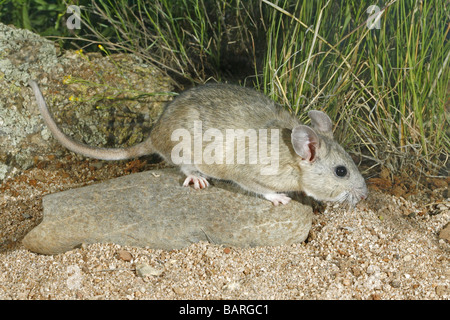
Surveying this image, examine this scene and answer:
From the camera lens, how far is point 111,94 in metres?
5.04

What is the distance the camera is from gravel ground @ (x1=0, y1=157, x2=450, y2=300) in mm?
3229

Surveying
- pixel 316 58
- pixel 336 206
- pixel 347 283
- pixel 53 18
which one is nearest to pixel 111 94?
pixel 53 18

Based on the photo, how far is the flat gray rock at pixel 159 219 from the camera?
12.0 feet

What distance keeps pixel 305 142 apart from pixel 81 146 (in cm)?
185

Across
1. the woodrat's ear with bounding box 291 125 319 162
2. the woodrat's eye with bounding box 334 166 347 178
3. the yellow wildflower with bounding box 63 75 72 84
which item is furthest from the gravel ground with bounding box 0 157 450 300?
the yellow wildflower with bounding box 63 75 72 84

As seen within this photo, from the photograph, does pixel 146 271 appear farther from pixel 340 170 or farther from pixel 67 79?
pixel 67 79

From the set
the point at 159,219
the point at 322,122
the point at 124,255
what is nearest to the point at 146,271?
the point at 124,255

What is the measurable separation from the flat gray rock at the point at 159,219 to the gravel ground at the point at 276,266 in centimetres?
8

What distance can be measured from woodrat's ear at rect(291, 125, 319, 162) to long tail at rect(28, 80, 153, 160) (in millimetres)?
1402

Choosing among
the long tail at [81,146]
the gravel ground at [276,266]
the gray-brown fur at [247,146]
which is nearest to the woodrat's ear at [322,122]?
the gray-brown fur at [247,146]

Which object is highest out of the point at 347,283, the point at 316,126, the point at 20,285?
the point at 316,126

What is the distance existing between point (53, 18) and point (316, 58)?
3230 mm

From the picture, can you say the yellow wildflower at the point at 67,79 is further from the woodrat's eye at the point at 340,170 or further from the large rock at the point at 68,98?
the woodrat's eye at the point at 340,170

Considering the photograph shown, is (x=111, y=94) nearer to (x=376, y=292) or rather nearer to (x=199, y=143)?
(x=199, y=143)
